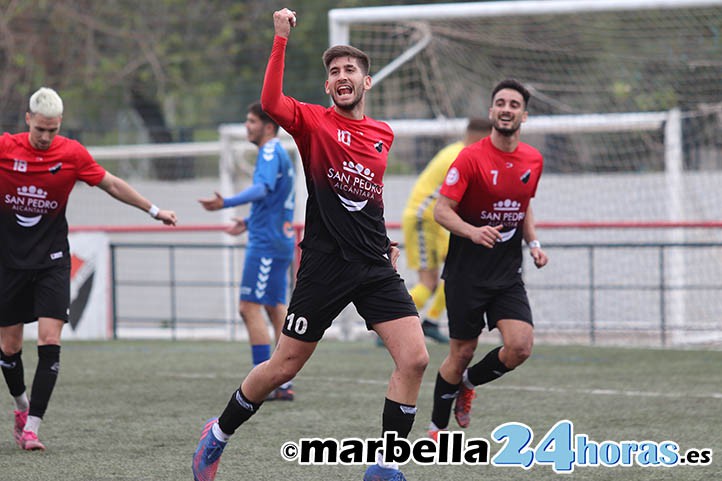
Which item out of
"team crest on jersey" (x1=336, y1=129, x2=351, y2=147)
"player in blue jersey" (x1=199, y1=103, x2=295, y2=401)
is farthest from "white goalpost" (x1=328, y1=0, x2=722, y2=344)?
"team crest on jersey" (x1=336, y1=129, x2=351, y2=147)

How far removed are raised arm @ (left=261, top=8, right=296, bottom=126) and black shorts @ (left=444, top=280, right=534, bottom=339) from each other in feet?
6.83

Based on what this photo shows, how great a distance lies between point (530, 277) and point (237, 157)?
4926 mm

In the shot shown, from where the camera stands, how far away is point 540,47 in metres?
13.9

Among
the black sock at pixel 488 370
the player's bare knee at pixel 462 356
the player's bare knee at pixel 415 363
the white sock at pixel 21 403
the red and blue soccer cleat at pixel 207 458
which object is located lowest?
the white sock at pixel 21 403

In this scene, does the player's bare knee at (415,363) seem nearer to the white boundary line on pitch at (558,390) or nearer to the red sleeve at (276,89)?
the red sleeve at (276,89)

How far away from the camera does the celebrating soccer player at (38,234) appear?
273 inches

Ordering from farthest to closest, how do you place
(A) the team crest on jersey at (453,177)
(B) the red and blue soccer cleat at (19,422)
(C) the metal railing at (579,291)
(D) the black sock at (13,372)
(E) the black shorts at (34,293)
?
(C) the metal railing at (579,291)
(D) the black sock at (13,372)
(B) the red and blue soccer cleat at (19,422)
(E) the black shorts at (34,293)
(A) the team crest on jersey at (453,177)

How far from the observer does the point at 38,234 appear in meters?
7.03

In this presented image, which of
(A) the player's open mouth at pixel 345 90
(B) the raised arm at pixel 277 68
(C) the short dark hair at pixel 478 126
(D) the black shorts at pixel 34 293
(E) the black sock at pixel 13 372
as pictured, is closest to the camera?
(B) the raised arm at pixel 277 68

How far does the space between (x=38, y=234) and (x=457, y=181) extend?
2.54 metres

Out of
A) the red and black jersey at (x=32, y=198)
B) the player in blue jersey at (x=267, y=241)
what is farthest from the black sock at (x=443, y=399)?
the red and black jersey at (x=32, y=198)

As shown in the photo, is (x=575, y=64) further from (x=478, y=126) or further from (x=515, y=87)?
(x=515, y=87)

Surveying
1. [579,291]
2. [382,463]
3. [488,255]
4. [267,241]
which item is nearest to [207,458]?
[382,463]

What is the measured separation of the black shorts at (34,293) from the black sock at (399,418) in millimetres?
2502
